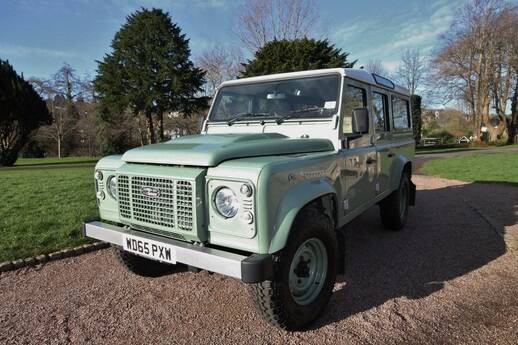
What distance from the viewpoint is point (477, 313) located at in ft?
10.7

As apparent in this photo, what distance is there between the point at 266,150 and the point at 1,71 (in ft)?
95.7

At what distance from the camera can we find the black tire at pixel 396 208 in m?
5.70

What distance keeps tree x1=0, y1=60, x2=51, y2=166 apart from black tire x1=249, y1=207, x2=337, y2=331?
2745 centimetres

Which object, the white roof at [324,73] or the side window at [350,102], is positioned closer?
the side window at [350,102]

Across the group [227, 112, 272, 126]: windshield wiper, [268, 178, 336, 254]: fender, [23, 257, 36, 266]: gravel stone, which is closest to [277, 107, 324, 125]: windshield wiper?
[227, 112, 272, 126]: windshield wiper

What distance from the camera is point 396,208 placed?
18.9ft

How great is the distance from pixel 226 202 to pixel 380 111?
3.25 metres

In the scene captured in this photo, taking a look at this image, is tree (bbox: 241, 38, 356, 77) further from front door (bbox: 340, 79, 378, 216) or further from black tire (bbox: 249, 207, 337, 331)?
black tire (bbox: 249, 207, 337, 331)

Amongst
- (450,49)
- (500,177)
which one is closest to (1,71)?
(500,177)

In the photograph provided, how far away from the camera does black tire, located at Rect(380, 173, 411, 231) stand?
5.70m

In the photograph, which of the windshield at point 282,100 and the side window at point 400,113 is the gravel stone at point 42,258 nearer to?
the windshield at point 282,100

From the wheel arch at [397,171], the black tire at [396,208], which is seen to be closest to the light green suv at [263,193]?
the wheel arch at [397,171]

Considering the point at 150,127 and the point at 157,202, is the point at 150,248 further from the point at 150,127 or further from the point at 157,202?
the point at 150,127

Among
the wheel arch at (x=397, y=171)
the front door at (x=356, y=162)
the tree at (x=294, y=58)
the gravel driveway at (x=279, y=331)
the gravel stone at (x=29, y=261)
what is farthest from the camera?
the tree at (x=294, y=58)
